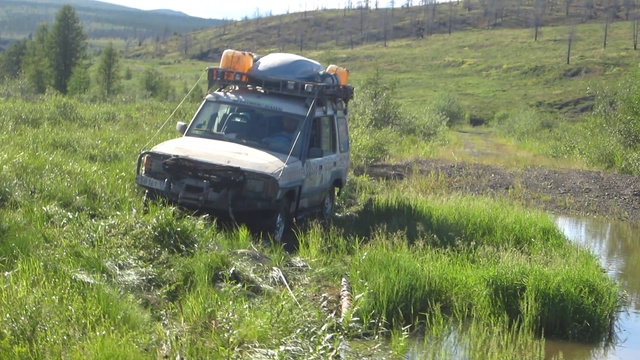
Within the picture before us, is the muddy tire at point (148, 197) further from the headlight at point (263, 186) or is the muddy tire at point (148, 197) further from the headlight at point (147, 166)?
the headlight at point (263, 186)

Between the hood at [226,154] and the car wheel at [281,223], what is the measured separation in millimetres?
505

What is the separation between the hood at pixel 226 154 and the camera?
10.4 meters

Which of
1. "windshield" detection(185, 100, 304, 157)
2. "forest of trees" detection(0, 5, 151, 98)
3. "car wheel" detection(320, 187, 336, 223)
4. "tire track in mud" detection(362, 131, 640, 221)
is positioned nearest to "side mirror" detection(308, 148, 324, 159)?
"windshield" detection(185, 100, 304, 157)

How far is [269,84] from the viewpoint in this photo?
39.9ft

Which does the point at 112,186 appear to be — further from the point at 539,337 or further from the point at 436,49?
the point at 436,49

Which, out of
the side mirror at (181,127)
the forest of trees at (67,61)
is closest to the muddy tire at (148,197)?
the side mirror at (181,127)

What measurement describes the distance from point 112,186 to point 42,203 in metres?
1.66

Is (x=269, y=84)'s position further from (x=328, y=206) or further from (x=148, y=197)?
(x=148, y=197)

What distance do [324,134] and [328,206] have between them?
3.68 feet

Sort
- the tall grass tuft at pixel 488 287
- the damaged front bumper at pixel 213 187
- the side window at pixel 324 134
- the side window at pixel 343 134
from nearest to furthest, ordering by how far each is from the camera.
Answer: the tall grass tuft at pixel 488 287, the damaged front bumper at pixel 213 187, the side window at pixel 324 134, the side window at pixel 343 134

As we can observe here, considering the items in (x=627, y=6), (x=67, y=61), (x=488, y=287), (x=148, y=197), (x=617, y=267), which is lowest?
(x=67, y=61)

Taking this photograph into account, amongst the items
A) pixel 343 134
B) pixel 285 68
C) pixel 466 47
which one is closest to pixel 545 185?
pixel 343 134

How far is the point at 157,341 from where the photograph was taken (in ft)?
19.8

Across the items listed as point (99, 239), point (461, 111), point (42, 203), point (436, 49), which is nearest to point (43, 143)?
point (42, 203)
